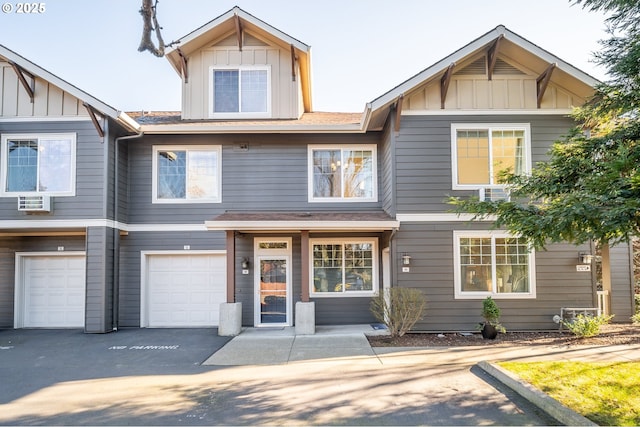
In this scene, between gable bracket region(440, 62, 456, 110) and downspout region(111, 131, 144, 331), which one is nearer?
gable bracket region(440, 62, 456, 110)

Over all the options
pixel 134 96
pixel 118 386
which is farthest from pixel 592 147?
pixel 134 96

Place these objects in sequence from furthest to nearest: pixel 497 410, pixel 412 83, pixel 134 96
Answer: pixel 134 96
pixel 412 83
pixel 497 410

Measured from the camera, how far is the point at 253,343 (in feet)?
27.9

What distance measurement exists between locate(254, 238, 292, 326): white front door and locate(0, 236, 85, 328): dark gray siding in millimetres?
4670

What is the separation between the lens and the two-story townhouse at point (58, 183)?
987 cm

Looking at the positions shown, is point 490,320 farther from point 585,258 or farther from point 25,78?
point 25,78

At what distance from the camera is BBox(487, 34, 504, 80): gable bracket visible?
9.40m

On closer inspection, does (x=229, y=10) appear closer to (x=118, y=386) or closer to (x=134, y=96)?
(x=134, y=96)

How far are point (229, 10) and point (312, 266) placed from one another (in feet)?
23.6

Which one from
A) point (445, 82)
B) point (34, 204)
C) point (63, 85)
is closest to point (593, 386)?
point (445, 82)

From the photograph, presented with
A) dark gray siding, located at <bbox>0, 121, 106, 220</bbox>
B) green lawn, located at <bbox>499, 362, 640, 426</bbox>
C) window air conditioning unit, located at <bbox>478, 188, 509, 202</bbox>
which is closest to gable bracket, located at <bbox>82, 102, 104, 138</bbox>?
dark gray siding, located at <bbox>0, 121, 106, 220</bbox>

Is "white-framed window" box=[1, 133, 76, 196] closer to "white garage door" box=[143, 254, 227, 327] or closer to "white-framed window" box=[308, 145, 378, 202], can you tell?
"white garage door" box=[143, 254, 227, 327]

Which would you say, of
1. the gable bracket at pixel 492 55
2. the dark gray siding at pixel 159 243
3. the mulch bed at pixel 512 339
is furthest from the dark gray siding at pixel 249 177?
the mulch bed at pixel 512 339
